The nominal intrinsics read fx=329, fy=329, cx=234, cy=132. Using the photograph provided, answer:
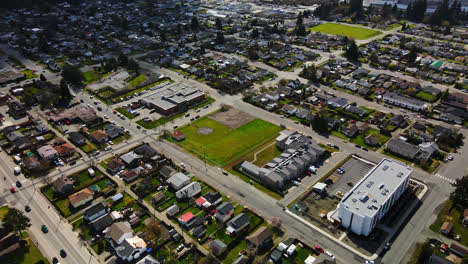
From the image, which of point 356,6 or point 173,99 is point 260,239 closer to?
point 173,99

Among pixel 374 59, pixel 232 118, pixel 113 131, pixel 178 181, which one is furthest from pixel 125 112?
pixel 374 59

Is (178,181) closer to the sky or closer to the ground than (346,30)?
closer to the ground

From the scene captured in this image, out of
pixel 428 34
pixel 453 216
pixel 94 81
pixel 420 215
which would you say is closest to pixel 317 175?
pixel 420 215

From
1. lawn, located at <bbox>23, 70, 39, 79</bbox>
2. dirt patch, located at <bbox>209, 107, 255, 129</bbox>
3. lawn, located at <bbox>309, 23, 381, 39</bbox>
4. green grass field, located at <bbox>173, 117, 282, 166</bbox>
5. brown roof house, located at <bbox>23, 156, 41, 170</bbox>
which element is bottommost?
green grass field, located at <bbox>173, 117, 282, 166</bbox>

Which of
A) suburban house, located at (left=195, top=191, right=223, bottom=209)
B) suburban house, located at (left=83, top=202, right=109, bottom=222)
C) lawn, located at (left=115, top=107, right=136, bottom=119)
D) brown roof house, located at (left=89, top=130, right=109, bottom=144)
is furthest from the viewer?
lawn, located at (left=115, top=107, right=136, bottom=119)

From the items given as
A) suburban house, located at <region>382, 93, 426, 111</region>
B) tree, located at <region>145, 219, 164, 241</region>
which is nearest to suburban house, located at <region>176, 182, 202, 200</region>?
tree, located at <region>145, 219, 164, 241</region>

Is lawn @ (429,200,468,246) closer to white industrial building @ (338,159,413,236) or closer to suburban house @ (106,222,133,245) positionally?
white industrial building @ (338,159,413,236)

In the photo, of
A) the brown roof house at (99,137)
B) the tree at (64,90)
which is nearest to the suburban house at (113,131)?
the brown roof house at (99,137)
